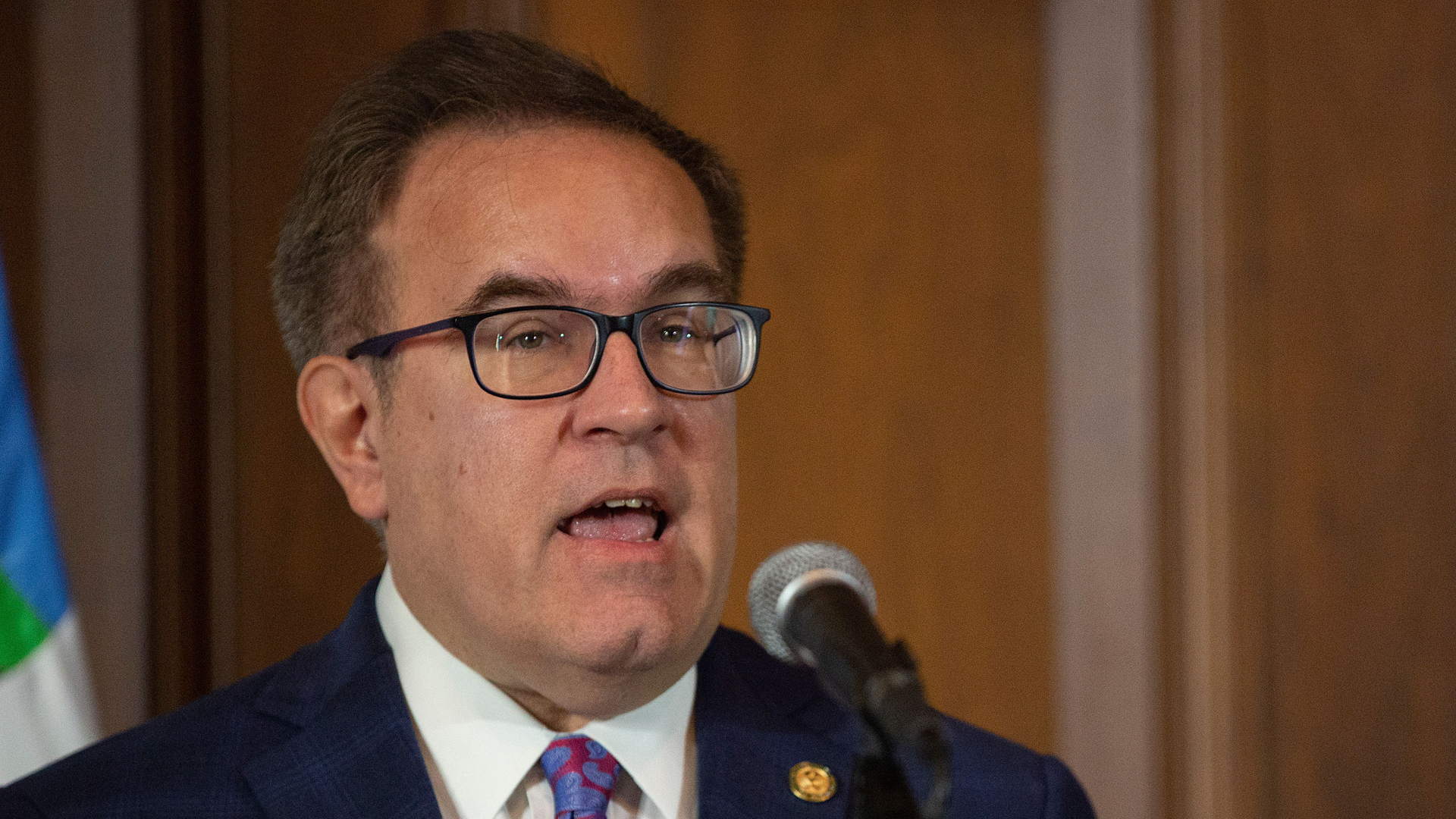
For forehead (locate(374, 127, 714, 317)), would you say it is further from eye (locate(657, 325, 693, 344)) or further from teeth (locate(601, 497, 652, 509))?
teeth (locate(601, 497, 652, 509))

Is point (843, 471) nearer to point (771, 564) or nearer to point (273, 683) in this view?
point (273, 683)

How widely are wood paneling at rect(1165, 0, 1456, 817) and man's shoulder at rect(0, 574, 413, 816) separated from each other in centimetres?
177

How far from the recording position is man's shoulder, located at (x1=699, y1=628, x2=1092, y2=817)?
1574mm

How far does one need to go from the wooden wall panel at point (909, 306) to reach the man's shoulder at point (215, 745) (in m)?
1.25

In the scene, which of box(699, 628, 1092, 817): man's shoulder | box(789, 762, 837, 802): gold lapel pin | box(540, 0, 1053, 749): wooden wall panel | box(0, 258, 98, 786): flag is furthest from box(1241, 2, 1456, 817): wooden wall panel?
box(0, 258, 98, 786): flag

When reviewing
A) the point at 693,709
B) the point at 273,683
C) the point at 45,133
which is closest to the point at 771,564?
the point at 693,709

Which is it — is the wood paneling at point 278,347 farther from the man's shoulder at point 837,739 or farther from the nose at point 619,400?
the nose at point 619,400

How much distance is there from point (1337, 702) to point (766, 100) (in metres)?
1.72

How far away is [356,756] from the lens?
1.42m

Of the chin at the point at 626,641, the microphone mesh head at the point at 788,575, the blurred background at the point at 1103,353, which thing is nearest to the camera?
the microphone mesh head at the point at 788,575

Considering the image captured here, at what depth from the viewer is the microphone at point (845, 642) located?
82 cm

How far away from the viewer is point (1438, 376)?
8.50 feet

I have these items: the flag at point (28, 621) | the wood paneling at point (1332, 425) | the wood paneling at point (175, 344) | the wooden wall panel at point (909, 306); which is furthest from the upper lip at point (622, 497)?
the wood paneling at point (1332, 425)

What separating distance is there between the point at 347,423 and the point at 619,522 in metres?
0.40
